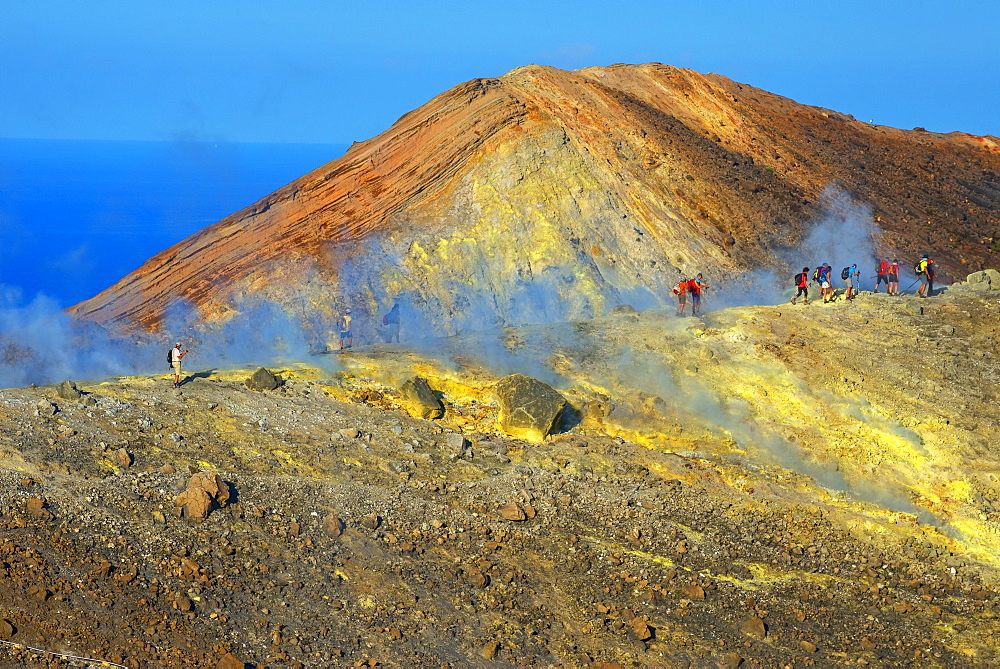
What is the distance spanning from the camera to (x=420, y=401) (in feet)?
60.1

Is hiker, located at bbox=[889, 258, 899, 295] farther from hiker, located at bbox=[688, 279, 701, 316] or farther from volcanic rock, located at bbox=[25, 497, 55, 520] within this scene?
volcanic rock, located at bbox=[25, 497, 55, 520]

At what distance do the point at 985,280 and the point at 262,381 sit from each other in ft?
64.5

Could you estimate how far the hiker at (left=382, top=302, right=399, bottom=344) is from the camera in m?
25.1

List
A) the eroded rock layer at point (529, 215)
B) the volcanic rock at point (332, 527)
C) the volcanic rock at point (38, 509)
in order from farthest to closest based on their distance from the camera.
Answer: the eroded rock layer at point (529, 215) → the volcanic rock at point (332, 527) → the volcanic rock at point (38, 509)

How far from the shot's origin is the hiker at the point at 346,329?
76.4ft

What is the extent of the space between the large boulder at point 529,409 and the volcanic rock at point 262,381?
4.07m

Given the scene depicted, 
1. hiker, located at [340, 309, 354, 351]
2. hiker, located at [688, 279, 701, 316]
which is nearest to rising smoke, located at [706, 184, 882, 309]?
hiker, located at [688, 279, 701, 316]

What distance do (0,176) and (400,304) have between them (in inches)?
3584

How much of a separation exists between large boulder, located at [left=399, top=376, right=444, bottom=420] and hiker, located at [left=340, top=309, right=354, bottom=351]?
4625 millimetres

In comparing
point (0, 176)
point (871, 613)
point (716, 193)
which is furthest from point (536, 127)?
point (0, 176)

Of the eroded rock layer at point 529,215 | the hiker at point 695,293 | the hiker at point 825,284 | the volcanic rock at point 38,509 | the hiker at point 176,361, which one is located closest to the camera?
the volcanic rock at point 38,509

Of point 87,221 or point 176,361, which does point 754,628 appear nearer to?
point 176,361

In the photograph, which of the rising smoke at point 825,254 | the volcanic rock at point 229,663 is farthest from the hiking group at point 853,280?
the volcanic rock at point 229,663

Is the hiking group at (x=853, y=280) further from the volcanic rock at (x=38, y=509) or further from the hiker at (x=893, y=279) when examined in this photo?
the volcanic rock at (x=38, y=509)
